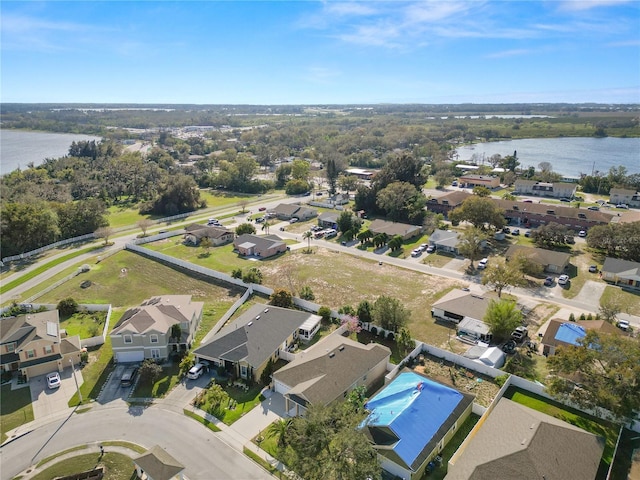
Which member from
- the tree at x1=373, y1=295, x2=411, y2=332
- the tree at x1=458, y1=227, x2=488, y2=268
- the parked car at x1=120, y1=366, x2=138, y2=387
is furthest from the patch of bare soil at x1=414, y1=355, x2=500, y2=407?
the parked car at x1=120, y1=366, x2=138, y2=387

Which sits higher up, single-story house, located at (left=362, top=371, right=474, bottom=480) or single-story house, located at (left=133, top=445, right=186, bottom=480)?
single-story house, located at (left=362, top=371, right=474, bottom=480)

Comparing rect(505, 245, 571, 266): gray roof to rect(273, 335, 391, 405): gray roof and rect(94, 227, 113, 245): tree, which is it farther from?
rect(94, 227, 113, 245): tree

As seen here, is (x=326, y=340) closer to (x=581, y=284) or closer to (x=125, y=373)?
(x=125, y=373)

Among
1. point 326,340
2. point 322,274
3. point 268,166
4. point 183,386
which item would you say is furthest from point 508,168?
point 183,386

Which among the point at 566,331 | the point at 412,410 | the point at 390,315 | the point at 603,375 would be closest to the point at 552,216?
the point at 566,331

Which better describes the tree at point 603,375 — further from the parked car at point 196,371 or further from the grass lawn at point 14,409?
the grass lawn at point 14,409

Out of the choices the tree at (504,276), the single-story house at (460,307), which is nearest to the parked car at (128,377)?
the single-story house at (460,307)

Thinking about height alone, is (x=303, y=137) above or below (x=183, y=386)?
above
